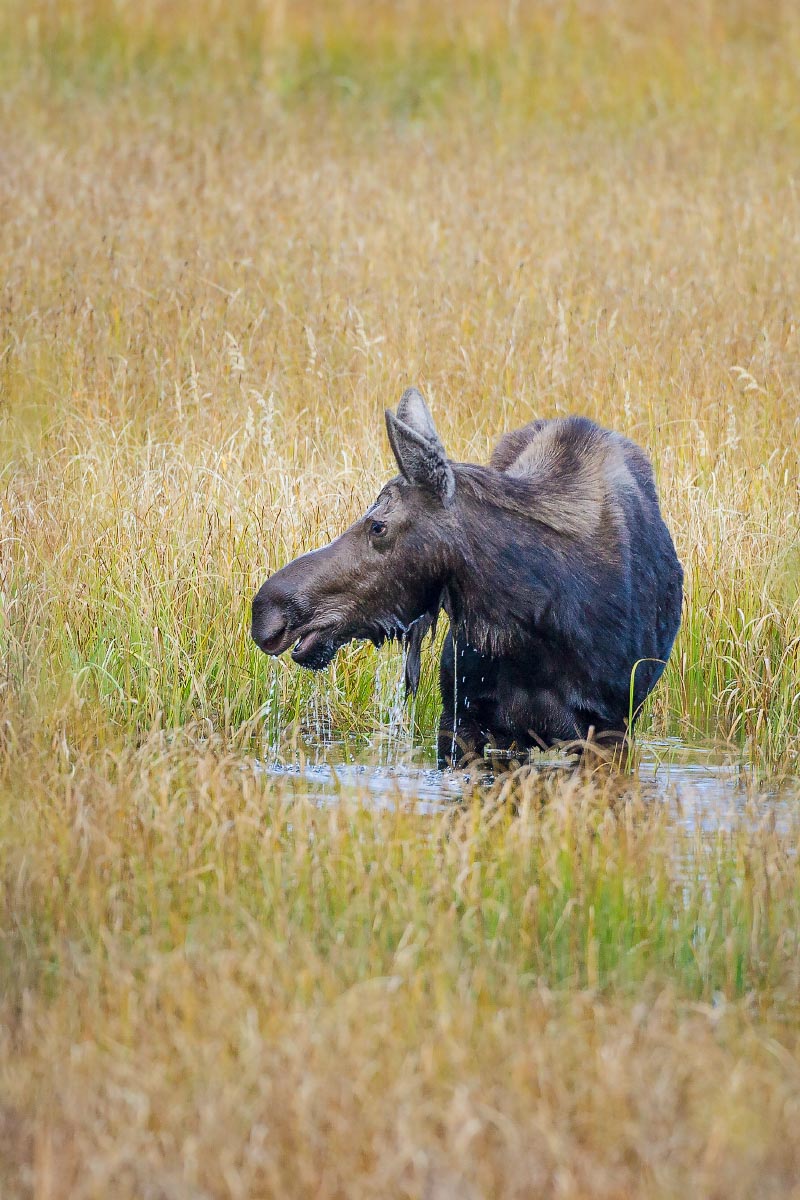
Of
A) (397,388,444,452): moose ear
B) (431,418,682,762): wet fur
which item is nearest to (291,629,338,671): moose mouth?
(431,418,682,762): wet fur

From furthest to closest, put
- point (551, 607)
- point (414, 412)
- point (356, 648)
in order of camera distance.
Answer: point (356, 648)
point (414, 412)
point (551, 607)

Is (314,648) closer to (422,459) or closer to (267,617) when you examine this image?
(267,617)

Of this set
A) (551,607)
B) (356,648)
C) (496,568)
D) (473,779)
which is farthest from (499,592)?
(356,648)

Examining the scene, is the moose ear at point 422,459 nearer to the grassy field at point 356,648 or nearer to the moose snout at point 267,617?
the moose snout at point 267,617

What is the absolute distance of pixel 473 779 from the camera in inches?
221

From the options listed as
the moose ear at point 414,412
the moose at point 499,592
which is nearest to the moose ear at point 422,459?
the moose at point 499,592

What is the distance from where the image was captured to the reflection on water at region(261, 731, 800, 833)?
208 inches

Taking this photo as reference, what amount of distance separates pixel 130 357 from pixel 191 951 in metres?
6.30

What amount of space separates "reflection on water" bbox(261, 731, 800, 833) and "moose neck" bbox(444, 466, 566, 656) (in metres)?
0.50

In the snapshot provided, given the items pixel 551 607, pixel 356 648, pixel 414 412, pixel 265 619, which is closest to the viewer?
pixel 265 619

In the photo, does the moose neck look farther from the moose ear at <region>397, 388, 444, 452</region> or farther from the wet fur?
the moose ear at <region>397, 388, 444, 452</region>

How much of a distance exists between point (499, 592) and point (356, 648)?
1.20m

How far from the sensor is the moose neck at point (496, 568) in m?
5.59

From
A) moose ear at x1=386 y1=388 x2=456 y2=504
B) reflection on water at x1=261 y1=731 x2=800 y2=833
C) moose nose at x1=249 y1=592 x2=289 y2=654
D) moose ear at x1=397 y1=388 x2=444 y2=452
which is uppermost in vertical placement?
moose ear at x1=397 y1=388 x2=444 y2=452
